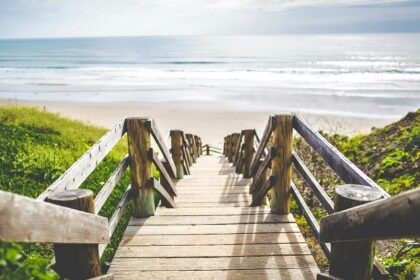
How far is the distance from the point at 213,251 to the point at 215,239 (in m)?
0.24

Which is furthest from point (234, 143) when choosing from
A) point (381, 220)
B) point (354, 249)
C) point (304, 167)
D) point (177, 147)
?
point (381, 220)

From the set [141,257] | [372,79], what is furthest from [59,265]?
[372,79]

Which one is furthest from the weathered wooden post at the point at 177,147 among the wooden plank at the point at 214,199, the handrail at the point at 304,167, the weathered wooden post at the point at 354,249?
the weathered wooden post at the point at 354,249

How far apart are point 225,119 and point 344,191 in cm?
2034

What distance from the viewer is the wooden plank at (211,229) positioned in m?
3.84

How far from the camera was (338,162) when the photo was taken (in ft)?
8.19

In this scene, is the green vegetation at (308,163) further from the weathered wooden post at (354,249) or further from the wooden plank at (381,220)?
the wooden plank at (381,220)

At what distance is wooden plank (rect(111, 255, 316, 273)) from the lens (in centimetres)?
317

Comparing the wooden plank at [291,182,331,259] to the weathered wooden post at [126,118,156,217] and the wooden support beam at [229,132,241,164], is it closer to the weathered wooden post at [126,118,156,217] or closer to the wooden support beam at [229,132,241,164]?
the weathered wooden post at [126,118,156,217]

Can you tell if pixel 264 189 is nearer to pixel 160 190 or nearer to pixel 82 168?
pixel 160 190

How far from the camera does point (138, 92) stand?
107ft

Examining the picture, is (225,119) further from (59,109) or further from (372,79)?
(372,79)

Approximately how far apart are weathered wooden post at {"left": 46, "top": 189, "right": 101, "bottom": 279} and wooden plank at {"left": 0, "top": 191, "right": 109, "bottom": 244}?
77 mm

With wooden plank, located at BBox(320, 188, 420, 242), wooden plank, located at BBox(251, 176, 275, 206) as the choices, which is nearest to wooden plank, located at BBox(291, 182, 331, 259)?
wooden plank, located at BBox(251, 176, 275, 206)
